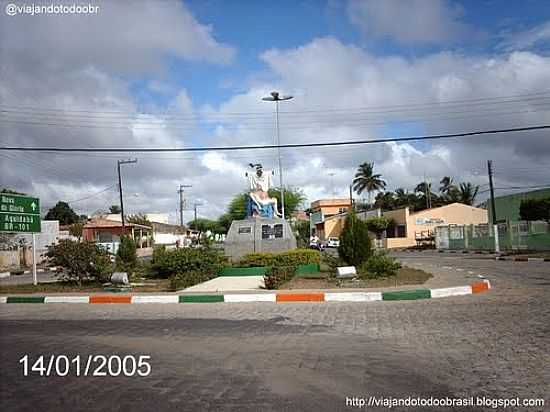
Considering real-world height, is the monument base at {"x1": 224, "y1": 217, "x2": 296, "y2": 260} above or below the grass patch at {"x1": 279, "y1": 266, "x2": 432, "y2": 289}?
above

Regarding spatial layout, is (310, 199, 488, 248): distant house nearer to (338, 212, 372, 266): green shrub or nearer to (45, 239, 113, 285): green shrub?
(338, 212, 372, 266): green shrub

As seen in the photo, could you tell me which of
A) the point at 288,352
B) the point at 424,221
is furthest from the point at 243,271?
the point at 424,221

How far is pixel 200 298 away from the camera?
13.4 metres

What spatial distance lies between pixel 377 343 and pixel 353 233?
10.3 m

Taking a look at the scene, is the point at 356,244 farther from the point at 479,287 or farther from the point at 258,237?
the point at 258,237

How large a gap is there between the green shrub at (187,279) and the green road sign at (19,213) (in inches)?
209

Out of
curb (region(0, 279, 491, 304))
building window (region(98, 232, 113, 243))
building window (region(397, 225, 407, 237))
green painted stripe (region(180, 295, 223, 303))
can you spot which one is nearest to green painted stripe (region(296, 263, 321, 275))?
curb (region(0, 279, 491, 304))

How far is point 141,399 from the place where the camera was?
4758mm

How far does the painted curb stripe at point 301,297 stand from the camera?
42.4 ft

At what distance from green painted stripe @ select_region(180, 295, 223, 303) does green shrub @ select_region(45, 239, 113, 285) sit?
4.85 m

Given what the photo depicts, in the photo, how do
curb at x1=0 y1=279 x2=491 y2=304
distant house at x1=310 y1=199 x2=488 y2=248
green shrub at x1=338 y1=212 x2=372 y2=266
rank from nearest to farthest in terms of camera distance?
curb at x1=0 y1=279 x2=491 y2=304 < green shrub at x1=338 y1=212 x2=372 y2=266 < distant house at x1=310 y1=199 x2=488 y2=248

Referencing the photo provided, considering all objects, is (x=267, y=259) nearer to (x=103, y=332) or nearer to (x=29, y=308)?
(x=29, y=308)

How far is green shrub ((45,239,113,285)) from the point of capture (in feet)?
55.6

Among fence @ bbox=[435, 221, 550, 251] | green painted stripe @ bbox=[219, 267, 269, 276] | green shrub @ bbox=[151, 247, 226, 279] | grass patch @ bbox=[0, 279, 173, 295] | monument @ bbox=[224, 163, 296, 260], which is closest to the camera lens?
grass patch @ bbox=[0, 279, 173, 295]
